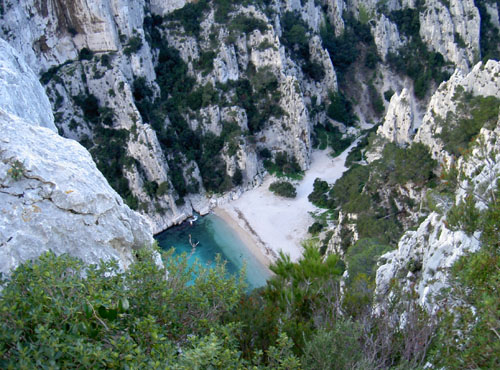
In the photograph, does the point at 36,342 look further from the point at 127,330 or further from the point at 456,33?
the point at 456,33

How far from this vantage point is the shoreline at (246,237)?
82.9 ft

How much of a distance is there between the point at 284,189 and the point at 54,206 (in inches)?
1016

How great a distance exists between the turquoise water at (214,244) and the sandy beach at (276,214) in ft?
2.46

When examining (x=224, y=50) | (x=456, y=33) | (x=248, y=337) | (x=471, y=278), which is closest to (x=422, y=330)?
(x=471, y=278)

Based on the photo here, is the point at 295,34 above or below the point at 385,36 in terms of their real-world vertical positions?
above

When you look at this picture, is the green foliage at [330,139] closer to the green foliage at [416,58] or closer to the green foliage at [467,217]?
the green foliage at [416,58]

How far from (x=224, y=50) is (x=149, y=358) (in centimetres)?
3471

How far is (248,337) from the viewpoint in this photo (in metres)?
6.43

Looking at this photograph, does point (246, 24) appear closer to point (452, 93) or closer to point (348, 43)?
point (348, 43)

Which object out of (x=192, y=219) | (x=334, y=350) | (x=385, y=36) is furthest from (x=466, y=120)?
(x=385, y=36)

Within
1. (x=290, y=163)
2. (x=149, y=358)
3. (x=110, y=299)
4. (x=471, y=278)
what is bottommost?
(x=290, y=163)

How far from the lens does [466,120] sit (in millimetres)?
20328

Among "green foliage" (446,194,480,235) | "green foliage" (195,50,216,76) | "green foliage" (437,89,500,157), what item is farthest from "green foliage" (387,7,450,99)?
"green foliage" (446,194,480,235)

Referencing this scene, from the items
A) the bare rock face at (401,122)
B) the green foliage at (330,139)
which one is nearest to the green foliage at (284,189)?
the green foliage at (330,139)
